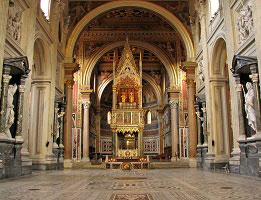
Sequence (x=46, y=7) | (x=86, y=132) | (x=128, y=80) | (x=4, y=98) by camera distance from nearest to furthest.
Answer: (x=4, y=98)
(x=46, y=7)
(x=86, y=132)
(x=128, y=80)

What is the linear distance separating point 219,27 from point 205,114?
4.32 meters

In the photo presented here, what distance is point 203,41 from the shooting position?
15.5 m

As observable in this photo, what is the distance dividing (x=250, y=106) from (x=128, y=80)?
17.0m

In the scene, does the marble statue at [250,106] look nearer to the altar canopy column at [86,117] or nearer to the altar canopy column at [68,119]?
the altar canopy column at [68,119]

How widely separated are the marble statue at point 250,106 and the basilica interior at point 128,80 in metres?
0.04

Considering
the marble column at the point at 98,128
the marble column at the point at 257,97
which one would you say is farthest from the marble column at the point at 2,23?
the marble column at the point at 98,128

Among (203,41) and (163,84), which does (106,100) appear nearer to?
(163,84)

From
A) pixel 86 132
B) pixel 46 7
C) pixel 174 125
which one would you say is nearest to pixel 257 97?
pixel 46 7

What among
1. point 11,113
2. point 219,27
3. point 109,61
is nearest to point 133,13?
point 109,61

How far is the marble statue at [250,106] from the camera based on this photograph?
379 inches

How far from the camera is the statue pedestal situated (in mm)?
9031

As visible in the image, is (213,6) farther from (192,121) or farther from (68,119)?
(68,119)

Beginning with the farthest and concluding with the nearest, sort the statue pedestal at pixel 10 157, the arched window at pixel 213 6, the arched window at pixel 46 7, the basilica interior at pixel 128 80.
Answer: the arched window at pixel 46 7
the arched window at pixel 213 6
the basilica interior at pixel 128 80
the statue pedestal at pixel 10 157

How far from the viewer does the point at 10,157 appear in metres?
9.57
